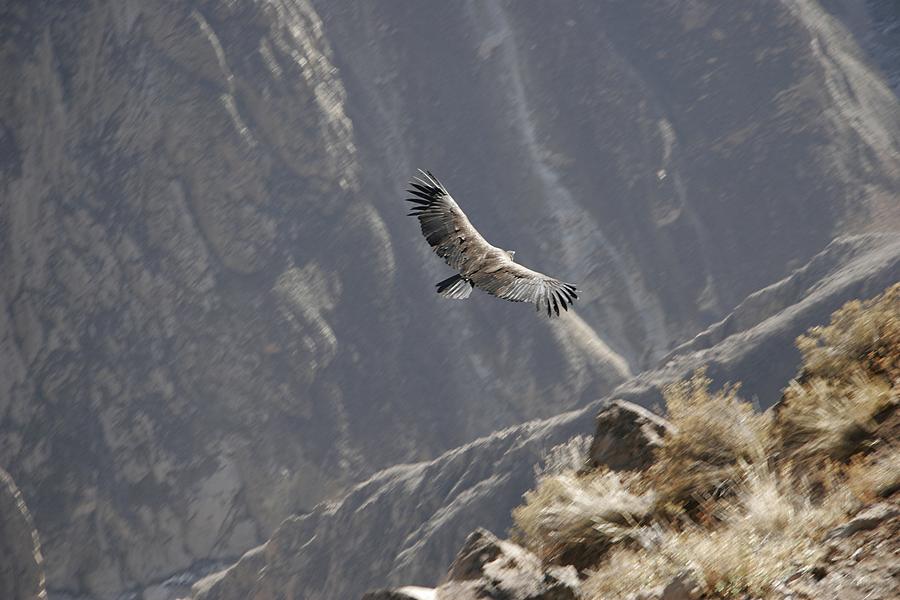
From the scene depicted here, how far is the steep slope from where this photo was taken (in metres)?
45.5

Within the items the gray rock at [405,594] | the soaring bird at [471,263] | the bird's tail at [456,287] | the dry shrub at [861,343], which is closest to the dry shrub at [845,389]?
the dry shrub at [861,343]

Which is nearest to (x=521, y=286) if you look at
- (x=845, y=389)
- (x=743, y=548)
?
(x=743, y=548)

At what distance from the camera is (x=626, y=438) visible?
13.3m

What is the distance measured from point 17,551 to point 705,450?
6440 centimetres

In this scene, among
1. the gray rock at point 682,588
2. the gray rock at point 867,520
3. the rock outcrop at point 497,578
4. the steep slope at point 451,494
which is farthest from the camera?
the steep slope at point 451,494

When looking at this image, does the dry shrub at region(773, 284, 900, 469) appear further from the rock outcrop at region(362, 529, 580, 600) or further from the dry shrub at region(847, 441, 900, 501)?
the rock outcrop at region(362, 529, 580, 600)

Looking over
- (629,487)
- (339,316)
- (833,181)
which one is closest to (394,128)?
(339,316)

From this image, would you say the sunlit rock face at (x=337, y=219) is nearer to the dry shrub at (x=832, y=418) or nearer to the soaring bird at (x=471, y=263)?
the dry shrub at (x=832, y=418)

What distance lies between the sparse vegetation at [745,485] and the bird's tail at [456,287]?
2.94 m

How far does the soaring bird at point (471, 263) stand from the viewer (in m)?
8.90

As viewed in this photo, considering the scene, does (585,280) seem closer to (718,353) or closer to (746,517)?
(718,353)

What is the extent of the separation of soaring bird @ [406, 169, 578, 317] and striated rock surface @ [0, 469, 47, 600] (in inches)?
2525

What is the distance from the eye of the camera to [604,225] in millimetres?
81750

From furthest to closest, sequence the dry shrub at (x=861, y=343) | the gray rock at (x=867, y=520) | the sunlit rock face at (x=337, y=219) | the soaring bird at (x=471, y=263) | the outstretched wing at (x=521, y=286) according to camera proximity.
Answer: the sunlit rock face at (x=337, y=219), the dry shrub at (x=861, y=343), the soaring bird at (x=471, y=263), the outstretched wing at (x=521, y=286), the gray rock at (x=867, y=520)
